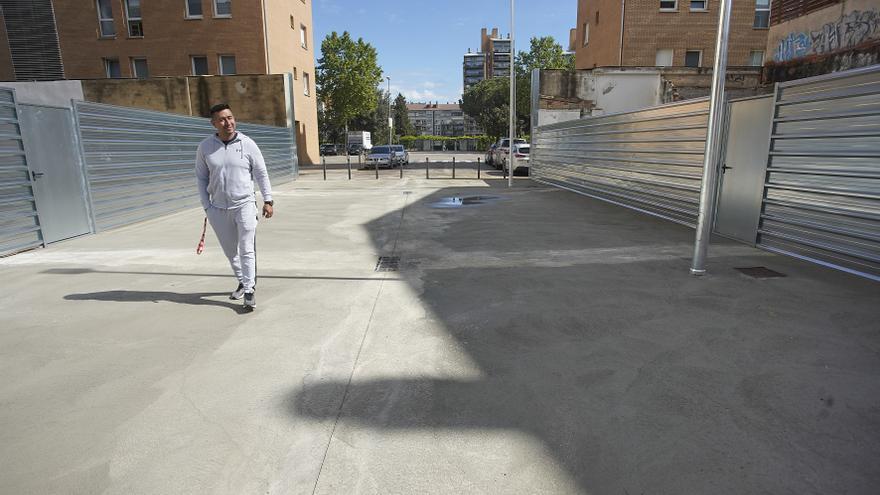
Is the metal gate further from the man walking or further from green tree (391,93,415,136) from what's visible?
green tree (391,93,415,136)

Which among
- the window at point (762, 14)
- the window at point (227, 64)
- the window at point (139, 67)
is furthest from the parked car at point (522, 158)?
the window at point (139, 67)

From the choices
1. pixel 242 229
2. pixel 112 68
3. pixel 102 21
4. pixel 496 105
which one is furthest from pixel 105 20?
pixel 496 105

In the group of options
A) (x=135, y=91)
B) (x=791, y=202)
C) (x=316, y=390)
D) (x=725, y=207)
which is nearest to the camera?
(x=316, y=390)

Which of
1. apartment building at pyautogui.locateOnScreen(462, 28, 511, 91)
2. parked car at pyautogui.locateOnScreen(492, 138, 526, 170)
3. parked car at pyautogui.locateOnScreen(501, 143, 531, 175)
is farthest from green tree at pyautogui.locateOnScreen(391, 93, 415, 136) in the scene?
parked car at pyautogui.locateOnScreen(501, 143, 531, 175)

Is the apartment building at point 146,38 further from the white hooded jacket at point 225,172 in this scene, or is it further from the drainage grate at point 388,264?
the white hooded jacket at point 225,172

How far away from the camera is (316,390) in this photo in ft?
11.0

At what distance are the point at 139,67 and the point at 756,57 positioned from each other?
35353 mm

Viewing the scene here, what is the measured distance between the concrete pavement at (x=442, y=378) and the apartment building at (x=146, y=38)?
84.0 feet

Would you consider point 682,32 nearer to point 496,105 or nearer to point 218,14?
point 218,14

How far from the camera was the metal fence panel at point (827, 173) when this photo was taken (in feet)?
19.6

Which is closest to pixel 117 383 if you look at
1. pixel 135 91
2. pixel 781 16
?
pixel 781 16

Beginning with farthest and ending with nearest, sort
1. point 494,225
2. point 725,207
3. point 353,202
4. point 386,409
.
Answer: point 353,202 → point 494,225 → point 725,207 → point 386,409

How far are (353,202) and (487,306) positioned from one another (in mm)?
9777

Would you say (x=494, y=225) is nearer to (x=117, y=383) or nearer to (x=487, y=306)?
(x=487, y=306)
